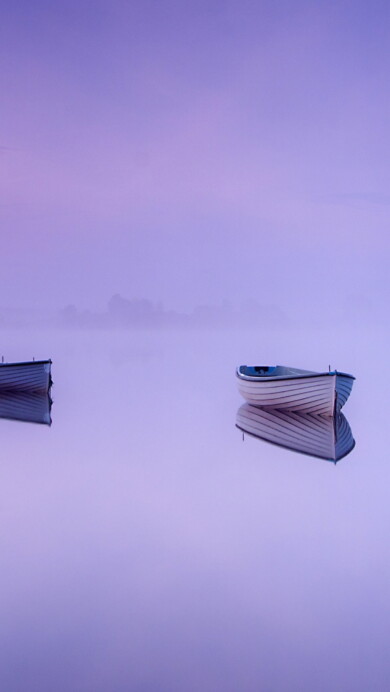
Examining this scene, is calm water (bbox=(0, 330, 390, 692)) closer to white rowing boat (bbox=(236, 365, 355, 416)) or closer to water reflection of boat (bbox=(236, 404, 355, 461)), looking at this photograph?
water reflection of boat (bbox=(236, 404, 355, 461))

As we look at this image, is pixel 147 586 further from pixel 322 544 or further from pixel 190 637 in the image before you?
pixel 322 544

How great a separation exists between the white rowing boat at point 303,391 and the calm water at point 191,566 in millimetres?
1460

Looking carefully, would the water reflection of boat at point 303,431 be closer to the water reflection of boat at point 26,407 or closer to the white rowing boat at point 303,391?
the white rowing boat at point 303,391

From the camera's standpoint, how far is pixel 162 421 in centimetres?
1845

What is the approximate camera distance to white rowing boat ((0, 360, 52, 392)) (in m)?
21.9

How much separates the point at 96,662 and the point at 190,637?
3.17ft

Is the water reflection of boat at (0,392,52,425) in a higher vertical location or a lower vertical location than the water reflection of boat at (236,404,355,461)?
higher

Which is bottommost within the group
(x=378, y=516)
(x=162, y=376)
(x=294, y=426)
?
(x=378, y=516)

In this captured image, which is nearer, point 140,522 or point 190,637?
point 190,637

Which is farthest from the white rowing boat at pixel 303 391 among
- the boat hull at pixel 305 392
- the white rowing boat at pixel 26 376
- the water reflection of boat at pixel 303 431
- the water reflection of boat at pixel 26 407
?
the white rowing boat at pixel 26 376

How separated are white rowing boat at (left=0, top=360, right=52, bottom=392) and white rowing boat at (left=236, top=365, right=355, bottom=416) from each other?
8.11 m

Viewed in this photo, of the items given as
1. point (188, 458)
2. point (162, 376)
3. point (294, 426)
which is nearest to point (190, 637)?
point (188, 458)

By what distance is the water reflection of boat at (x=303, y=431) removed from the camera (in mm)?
13711

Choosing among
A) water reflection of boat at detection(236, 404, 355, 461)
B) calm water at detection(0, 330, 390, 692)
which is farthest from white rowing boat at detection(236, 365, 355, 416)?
calm water at detection(0, 330, 390, 692)
